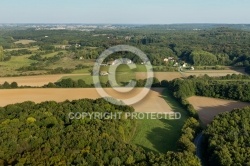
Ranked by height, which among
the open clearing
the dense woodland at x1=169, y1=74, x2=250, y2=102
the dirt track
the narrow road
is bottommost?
the narrow road

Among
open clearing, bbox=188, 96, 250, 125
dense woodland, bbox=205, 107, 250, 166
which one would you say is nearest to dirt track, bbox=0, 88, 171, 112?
open clearing, bbox=188, 96, 250, 125

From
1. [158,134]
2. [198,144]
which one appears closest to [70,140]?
[158,134]

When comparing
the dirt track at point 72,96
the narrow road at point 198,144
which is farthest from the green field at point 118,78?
the narrow road at point 198,144

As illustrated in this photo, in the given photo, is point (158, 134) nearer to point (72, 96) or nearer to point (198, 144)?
point (198, 144)

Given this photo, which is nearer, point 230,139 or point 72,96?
point 230,139

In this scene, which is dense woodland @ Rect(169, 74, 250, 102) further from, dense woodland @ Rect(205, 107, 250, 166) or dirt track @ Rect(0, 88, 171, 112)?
dense woodland @ Rect(205, 107, 250, 166)

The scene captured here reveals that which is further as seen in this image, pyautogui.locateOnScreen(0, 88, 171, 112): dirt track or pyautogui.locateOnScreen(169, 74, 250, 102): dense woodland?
pyautogui.locateOnScreen(169, 74, 250, 102): dense woodland
